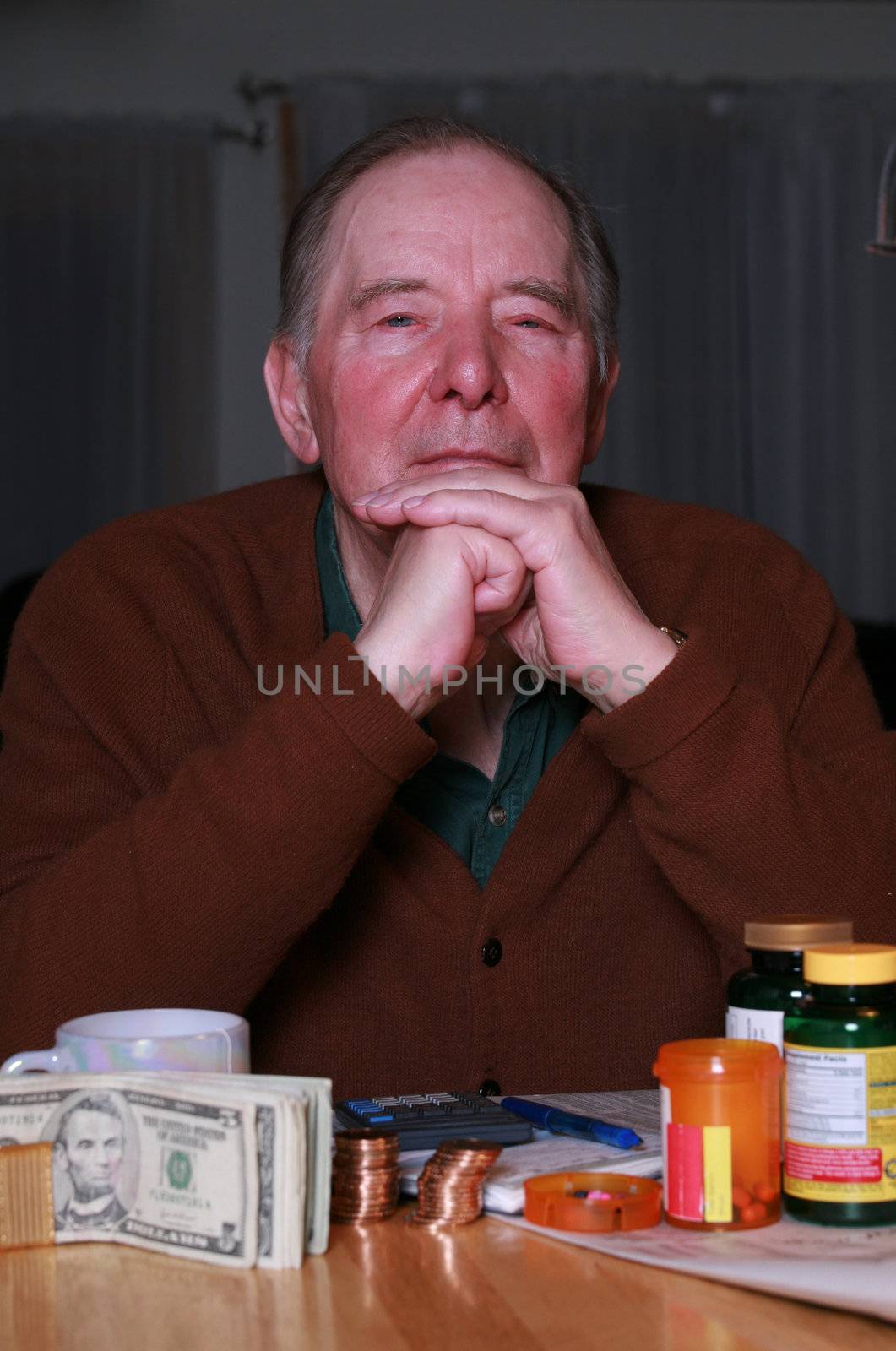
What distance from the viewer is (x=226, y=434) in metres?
4.53

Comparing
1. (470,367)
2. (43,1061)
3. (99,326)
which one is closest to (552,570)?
(470,367)

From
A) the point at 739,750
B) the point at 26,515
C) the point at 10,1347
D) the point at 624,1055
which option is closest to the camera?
the point at 10,1347

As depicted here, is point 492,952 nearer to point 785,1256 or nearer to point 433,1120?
point 433,1120

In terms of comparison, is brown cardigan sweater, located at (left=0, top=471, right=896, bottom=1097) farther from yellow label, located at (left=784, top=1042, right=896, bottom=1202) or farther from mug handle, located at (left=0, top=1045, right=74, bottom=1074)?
yellow label, located at (left=784, top=1042, right=896, bottom=1202)

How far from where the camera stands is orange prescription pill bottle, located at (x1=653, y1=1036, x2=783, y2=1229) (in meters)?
0.73

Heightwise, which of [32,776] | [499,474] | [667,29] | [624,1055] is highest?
[667,29]

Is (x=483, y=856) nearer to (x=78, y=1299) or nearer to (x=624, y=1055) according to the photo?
(x=624, y=1055)

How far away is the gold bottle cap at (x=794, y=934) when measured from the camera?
0.79 m

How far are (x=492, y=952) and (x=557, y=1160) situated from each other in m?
0.42

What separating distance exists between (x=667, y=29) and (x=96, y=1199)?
453cm

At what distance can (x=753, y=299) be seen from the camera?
4551 mm

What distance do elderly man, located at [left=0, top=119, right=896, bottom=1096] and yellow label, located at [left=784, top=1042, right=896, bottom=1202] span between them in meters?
0.37

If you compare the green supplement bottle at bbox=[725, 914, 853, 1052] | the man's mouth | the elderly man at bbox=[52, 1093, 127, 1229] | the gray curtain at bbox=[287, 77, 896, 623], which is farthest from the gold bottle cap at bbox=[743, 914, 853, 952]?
the gray curtain at bbox=[287, 77, 896, 623]

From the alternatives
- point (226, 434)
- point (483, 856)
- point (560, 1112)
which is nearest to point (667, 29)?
point (226, 434)
